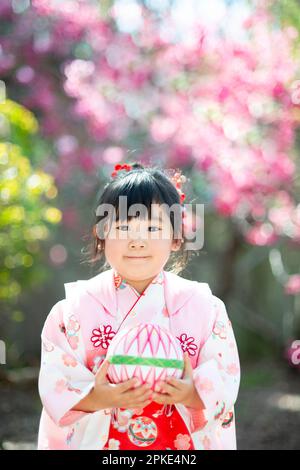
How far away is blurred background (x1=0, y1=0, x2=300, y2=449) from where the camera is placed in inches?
184

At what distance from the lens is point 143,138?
18.9 ft

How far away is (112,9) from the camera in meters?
5.74

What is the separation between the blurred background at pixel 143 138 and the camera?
4.66 m

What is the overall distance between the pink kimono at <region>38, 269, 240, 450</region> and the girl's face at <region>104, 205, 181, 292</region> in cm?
9

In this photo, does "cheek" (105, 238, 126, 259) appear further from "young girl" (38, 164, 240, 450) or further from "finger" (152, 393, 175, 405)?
"finger" (152, 393, 175, 405)

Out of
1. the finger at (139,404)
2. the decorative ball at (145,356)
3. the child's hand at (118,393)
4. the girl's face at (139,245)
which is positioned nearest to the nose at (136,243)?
the girl's face at (139,245)

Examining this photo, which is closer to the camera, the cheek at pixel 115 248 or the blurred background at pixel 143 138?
the cheek at pixel 115 248

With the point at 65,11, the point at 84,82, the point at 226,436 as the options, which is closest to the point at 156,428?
the point at 226,436

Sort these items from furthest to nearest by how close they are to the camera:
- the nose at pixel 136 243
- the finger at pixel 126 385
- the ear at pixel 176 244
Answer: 1. the ear at pixel 176 244
2. the nose at pixel 136 243
3. the finger at pixel 126 385

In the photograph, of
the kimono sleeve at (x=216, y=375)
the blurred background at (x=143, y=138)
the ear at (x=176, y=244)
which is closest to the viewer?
the kimono sleeve at (x=216, y=375)

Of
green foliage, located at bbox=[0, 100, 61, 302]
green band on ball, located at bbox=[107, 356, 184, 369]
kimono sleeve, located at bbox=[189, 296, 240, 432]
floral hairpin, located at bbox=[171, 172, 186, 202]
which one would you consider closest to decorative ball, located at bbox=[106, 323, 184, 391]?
green band on ball, located at bbox=[107, 356, 184, 369]

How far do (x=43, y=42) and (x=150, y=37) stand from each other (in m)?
0.93

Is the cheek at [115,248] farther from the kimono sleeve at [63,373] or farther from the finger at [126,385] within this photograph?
the finger at [126,385]

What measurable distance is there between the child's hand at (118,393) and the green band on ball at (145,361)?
0.14 feet
